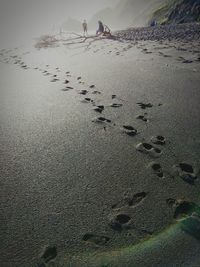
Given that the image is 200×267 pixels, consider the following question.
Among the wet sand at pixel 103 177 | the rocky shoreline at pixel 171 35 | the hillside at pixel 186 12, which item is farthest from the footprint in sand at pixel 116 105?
the hillside at pixel 186 12

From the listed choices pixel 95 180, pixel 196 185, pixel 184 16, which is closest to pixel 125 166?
pixel 95 180

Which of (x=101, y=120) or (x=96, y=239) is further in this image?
(x=101, y=120)

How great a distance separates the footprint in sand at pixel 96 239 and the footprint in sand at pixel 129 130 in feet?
5.98

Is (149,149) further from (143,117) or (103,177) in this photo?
(143,117)

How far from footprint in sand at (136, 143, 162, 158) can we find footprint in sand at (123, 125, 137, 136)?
33 centimetres

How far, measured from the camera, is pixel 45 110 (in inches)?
194

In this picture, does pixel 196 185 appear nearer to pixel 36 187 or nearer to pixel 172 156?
pixel 172 156

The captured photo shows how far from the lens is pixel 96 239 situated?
2178mm

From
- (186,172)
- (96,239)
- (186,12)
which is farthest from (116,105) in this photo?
(186,12)

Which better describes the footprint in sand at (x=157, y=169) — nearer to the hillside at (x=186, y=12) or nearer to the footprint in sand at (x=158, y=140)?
the footprint in sand at (x=158, y=140)

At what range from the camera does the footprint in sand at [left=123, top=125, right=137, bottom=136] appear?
3768 mm

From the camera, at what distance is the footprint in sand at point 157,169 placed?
2.86 metres

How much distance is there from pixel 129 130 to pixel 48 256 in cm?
222

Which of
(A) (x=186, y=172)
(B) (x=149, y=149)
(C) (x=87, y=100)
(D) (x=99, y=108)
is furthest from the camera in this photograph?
(C) (x=87, y=100)
